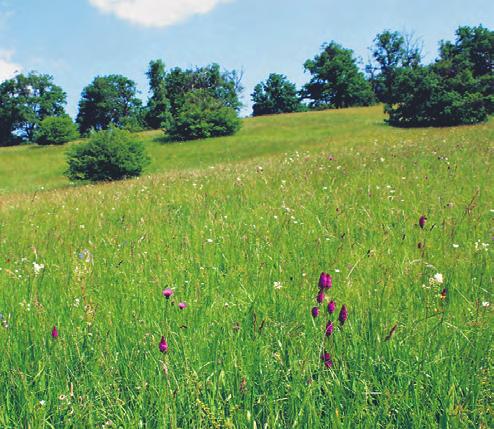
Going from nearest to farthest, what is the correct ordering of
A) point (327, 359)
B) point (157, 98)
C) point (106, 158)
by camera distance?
point (327, 359) < point (106, 158) < point (157, 98)

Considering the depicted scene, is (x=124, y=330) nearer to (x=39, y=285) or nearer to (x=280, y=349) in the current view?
(x=280, y=349)

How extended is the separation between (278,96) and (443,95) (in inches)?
2666

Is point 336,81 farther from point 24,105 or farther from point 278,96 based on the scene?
point 24,105

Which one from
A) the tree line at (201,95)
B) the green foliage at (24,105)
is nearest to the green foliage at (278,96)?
the tree line at (201,95)

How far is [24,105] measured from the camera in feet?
297

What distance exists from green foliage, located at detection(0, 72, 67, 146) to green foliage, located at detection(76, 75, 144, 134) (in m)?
6.26

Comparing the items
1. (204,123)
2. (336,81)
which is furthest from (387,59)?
(204,123)

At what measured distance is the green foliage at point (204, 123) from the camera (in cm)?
4078

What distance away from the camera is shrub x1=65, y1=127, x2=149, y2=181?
71.7ft

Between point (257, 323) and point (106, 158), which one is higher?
point (106, 158)

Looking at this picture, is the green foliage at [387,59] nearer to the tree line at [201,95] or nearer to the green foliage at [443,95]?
the tree line at [201,95]

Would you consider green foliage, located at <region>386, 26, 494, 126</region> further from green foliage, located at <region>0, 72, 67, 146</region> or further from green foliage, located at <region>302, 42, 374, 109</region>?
green foliage, located at <region>0, 72, 67, 146</region>

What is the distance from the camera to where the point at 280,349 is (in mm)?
2045

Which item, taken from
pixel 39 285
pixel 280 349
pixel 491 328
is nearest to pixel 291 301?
pixel 280 349
